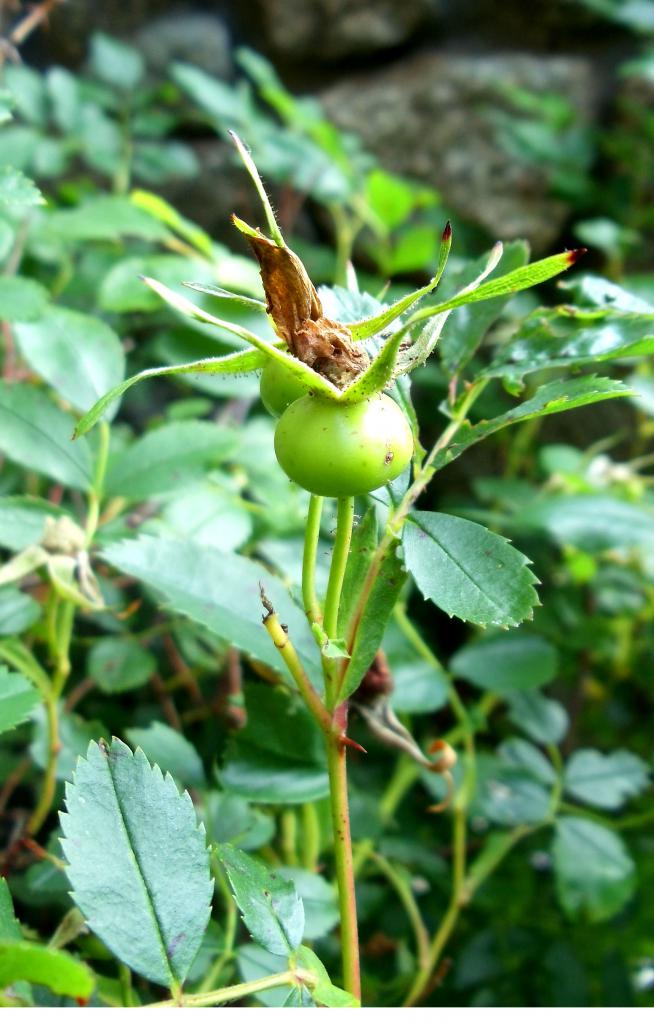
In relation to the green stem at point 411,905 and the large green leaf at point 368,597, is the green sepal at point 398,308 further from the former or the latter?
the green stem at point 411,905

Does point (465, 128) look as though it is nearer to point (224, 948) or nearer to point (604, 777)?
point (604, 777)

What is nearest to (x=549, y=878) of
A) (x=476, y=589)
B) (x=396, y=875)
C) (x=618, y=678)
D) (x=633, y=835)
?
(x=633, y=835)

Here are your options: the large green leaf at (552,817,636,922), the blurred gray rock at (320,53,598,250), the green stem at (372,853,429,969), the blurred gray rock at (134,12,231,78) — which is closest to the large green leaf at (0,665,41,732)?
the green stem at (372,853,429,969)

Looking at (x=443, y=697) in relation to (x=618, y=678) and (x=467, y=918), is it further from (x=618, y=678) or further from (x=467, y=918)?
(x=618, y=678)

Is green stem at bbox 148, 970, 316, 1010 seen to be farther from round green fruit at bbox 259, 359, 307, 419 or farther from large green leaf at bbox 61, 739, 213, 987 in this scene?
round green fruit at bbox 259, 359, 307, 419

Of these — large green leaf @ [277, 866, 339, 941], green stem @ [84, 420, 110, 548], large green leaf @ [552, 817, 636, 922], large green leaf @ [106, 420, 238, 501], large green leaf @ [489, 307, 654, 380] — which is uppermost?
large green leaf @ [489, 307, 654, 380]

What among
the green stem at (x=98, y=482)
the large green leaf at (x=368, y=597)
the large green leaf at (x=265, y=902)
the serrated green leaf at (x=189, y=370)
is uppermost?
the serrated green leaf at (x=189, y=370)

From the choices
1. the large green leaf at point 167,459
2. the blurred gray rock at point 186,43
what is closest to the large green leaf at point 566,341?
the large green leaf at point 167,459
